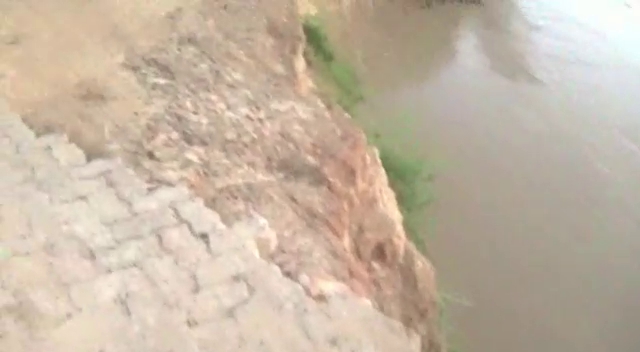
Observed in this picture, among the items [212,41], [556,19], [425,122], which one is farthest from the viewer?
[556,19]

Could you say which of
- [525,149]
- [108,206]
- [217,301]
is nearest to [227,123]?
[108,206]

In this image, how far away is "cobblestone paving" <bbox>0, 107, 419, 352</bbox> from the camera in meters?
1.96

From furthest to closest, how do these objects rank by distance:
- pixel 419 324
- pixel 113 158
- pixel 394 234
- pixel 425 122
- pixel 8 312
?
pixel 425 122 < pixel 394 234 < pixel 419 324 < pixel 113 158 < pixel 8 312

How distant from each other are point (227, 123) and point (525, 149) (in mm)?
2257

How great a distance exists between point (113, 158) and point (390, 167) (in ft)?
5.04

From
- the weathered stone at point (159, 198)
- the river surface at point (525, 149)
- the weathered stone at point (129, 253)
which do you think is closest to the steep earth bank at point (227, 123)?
the weathered stone at point (159, 198)

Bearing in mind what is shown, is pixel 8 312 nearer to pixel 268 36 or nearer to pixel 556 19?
pixel 268 36

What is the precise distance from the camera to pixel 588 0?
585 cm

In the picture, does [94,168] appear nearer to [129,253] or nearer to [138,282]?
[129,253]

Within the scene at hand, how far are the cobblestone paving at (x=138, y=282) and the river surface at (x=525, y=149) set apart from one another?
56.7 inches

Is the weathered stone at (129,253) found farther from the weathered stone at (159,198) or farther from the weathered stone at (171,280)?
the weathered stone at (159,198)

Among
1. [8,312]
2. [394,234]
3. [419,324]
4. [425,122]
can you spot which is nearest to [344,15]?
[425,122]

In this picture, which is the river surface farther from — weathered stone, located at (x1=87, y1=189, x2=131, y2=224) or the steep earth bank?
weathered stone, located at (x1=87, y1=189, x2=131, y2=224)

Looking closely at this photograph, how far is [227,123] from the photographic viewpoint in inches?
107
